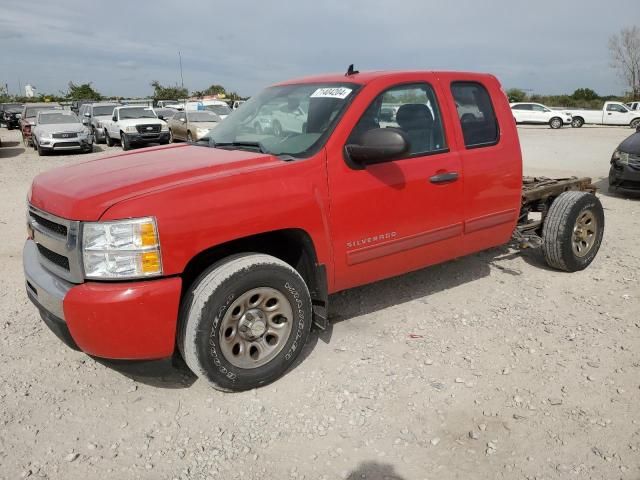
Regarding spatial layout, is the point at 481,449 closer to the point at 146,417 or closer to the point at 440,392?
the point at 440,392

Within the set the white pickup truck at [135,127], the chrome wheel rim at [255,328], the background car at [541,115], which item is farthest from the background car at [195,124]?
the background car at [541,115]

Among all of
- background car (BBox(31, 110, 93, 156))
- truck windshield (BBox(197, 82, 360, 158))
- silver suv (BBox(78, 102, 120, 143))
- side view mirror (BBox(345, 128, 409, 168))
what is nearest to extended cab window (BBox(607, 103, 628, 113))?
silver suv (BBox(78, 102, 120, 143))

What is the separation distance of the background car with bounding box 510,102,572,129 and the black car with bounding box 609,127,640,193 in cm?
2214

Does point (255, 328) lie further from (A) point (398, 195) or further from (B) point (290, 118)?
(B) point (290, 118)

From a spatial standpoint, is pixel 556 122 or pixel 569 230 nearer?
pixel 569 230

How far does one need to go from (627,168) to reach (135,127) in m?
15.4

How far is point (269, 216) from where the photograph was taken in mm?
2984

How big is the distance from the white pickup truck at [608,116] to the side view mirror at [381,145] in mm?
30108

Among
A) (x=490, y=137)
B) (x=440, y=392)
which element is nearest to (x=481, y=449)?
(x=440, y=392)

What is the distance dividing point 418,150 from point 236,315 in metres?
1.76

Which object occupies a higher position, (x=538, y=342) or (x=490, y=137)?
(x=490, y=137)

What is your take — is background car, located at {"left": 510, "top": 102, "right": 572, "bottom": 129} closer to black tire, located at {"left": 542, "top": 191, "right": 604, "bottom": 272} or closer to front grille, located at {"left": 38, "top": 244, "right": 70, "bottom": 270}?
black tire, located at {"left": 542, "top": 191, "right": 604, "bottom": 272}

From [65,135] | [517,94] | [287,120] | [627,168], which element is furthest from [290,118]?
[517,94]

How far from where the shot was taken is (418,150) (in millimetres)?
3734
